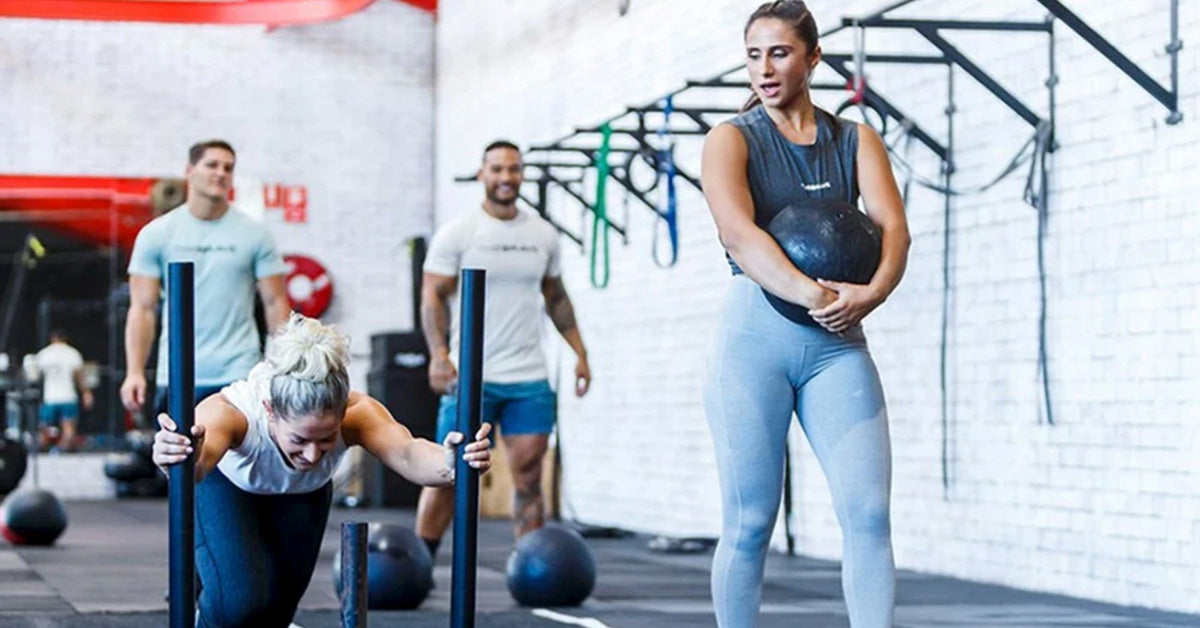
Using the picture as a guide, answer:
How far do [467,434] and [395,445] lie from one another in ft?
1.71

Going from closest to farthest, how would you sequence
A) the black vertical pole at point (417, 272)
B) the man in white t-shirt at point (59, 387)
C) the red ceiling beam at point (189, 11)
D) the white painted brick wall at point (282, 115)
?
the black vertical pole at point (417, 272) < the man in white t-shirt at point (59, 387) < the red ceiling beam at point (189, 11) < the white painted brick wall at point (282, 115)

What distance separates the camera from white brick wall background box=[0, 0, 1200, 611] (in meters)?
5.92

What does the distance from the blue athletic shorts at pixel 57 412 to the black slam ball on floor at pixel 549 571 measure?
7.59 meters

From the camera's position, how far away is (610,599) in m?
6.20

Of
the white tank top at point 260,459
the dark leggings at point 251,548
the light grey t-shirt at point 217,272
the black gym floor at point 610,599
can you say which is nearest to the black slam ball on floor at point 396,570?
the black gym floor at point 610,599

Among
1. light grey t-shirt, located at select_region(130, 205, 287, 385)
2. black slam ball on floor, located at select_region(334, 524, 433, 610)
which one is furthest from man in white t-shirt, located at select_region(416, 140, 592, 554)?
light grey t-shirt, located at select_region(130, 205, 287, 385)

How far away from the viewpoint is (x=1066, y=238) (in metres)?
6.33

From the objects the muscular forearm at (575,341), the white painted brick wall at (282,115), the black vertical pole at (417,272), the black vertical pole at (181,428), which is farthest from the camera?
the white painted brick wall at (282,115)

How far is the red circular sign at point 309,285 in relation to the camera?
1332cm

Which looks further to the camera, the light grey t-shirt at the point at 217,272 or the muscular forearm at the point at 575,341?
the muscular forearm at the point at 575,341

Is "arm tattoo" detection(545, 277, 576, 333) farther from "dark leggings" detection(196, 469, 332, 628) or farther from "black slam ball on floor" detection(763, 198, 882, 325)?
"black slam ball on floor" detection(763, 198, 882, 325)

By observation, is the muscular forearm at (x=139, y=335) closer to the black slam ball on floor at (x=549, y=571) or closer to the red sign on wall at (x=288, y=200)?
the black slam ball on floor at (x=549, y=571)

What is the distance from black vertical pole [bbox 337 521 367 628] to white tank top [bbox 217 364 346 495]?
2.09 ft

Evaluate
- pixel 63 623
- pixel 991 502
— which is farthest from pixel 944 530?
pixel 63 623
